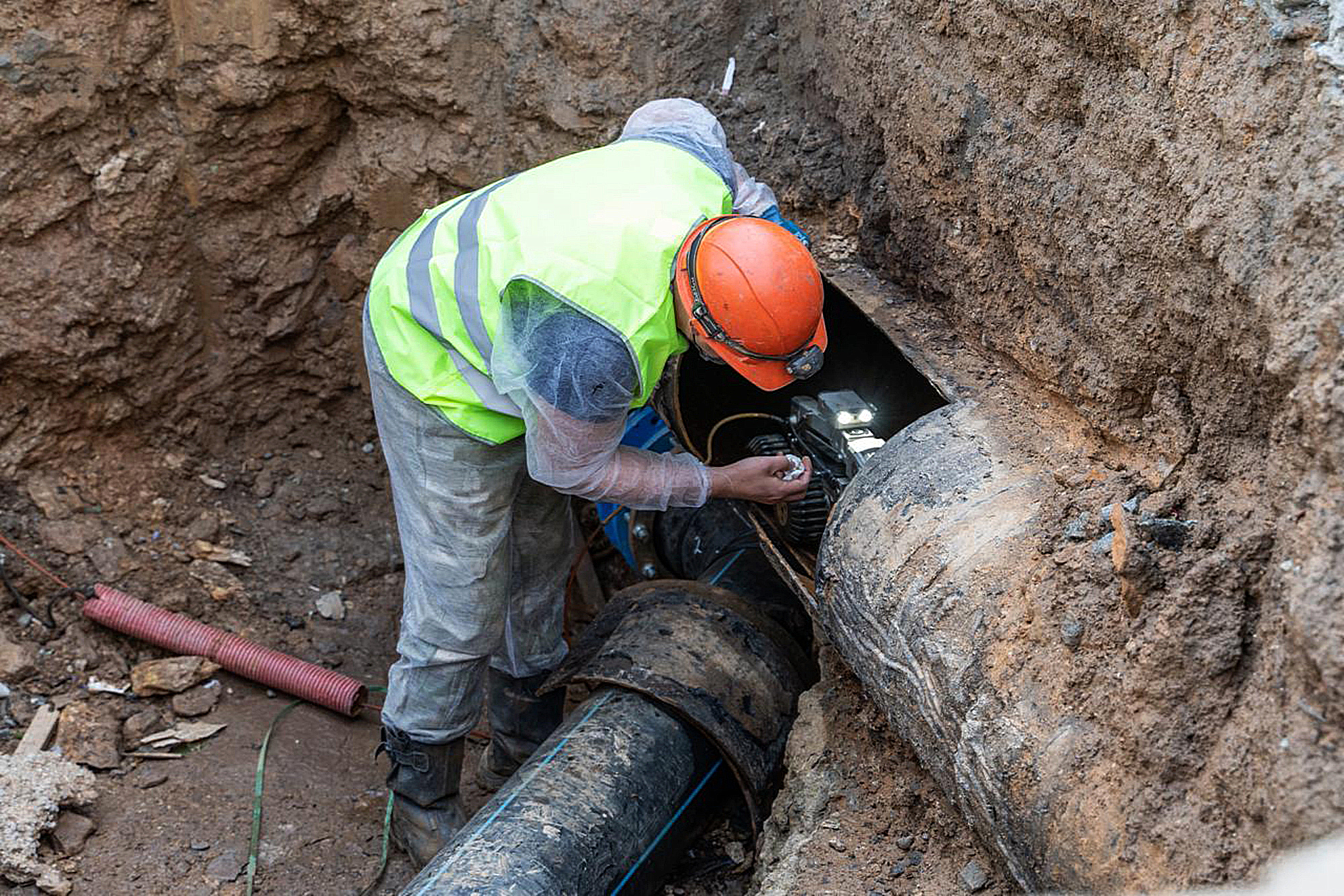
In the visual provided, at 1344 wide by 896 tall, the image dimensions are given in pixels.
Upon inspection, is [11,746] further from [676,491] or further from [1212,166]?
[1212,166]

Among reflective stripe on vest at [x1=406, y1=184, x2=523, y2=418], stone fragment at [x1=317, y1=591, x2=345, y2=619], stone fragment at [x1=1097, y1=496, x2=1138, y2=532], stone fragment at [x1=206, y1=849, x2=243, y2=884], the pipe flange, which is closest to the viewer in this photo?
stone fragment at [x1=1097, y1=496, x2=1138, y2=532]

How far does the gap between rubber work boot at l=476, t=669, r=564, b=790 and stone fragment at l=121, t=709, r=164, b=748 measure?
1.01 m

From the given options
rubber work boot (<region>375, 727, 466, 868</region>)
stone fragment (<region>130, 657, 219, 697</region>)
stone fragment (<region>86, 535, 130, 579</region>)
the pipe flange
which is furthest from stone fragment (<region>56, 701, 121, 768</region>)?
the pipe flange

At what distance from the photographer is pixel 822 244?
3.37 meters

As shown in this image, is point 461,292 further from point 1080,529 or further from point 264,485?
point 264,485

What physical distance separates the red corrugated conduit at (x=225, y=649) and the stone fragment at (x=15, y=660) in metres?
0.20

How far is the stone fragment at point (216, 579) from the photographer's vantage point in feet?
13.5

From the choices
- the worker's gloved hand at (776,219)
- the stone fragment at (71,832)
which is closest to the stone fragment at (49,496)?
the stone fragment at (71,832)

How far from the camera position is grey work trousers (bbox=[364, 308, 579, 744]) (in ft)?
9.30

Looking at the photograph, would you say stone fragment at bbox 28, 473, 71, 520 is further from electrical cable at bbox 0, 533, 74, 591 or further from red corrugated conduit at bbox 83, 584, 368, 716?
red corrugated conduit at bbox 83, 584, 368, 716

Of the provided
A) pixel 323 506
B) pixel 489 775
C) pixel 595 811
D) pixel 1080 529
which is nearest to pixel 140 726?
pixel 489 775

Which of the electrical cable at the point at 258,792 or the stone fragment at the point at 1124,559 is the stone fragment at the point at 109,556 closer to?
the electrical cable at the point at 258,792

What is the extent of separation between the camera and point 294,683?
3707 millimetres

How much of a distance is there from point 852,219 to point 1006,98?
776 millimetres
